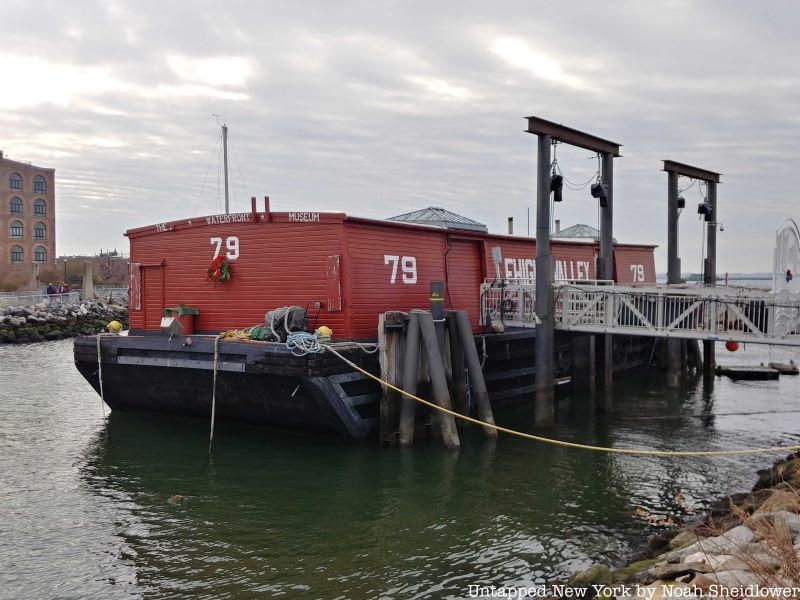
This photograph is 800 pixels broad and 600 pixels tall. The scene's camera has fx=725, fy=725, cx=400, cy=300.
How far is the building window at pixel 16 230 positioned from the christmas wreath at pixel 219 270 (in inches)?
2758

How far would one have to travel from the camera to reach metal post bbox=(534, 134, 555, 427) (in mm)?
17156

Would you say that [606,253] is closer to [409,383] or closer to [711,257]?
[409,383]

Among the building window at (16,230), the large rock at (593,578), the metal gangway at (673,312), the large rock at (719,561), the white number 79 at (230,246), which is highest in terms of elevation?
the building window at (16,230)

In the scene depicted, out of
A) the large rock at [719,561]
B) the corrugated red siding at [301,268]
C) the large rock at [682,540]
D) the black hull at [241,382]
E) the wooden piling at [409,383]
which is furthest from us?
the corrugated red siding at [301,268]

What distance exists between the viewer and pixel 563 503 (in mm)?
12094

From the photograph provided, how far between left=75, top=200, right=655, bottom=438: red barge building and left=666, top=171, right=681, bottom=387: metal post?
278 inches

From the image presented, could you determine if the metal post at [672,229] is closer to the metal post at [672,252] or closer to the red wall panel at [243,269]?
the metal post at [672,252]

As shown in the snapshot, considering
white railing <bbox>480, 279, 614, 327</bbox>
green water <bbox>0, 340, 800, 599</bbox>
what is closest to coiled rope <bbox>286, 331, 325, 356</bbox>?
green water <bbox>0, 340, 800, 599</bbox>

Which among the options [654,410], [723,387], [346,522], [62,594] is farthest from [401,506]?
[723,387]

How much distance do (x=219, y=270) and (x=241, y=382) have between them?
3.14 m

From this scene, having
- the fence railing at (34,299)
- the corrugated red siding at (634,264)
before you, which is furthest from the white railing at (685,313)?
the fence railing at (34,299)

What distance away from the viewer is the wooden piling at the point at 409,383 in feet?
49.4

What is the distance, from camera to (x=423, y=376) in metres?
15.8

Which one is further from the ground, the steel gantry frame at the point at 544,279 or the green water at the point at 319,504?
the steel gantry frame at the point at 544,279
